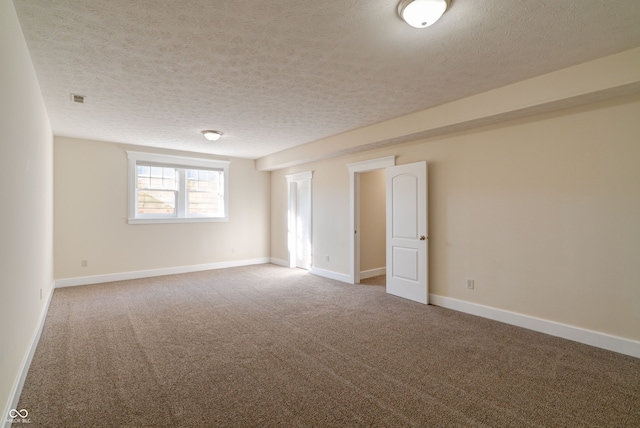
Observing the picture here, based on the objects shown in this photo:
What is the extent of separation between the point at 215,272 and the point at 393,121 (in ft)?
15.7

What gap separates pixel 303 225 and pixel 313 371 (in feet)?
14.9

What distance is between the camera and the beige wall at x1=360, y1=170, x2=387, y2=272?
19.8 ft

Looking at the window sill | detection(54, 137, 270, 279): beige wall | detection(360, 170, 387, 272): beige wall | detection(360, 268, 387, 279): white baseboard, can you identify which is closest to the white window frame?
the window sill

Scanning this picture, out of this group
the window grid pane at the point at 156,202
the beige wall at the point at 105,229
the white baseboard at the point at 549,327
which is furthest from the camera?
the window grid pane at the point at 156,202

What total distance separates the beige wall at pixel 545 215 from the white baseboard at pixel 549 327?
0.19ft

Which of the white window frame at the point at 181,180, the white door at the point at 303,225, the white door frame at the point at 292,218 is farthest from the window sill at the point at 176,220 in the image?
the white door at the point at 303,225

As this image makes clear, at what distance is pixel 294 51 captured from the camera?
2.55m

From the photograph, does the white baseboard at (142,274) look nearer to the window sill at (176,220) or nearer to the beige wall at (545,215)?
the window sill at (176,220)

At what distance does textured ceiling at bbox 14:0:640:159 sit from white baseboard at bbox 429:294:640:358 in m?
2.60

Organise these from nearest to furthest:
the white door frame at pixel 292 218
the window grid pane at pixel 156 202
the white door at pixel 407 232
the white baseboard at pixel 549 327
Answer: the white baseboard at pixel 549 327
the white door at pixel 407 232
the window grid pane at pixel 156 202
the white door frame at pixel 292 218

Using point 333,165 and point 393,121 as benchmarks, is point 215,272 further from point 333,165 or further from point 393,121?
point 393,121

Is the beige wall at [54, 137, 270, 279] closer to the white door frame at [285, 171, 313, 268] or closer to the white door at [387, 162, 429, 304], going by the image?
the white door frame at [285, 171, 313, 268]

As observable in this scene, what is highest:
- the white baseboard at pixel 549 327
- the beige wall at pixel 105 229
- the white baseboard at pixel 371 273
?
the beige wall at pixel 105 229

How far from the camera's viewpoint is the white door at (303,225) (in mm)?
6750
